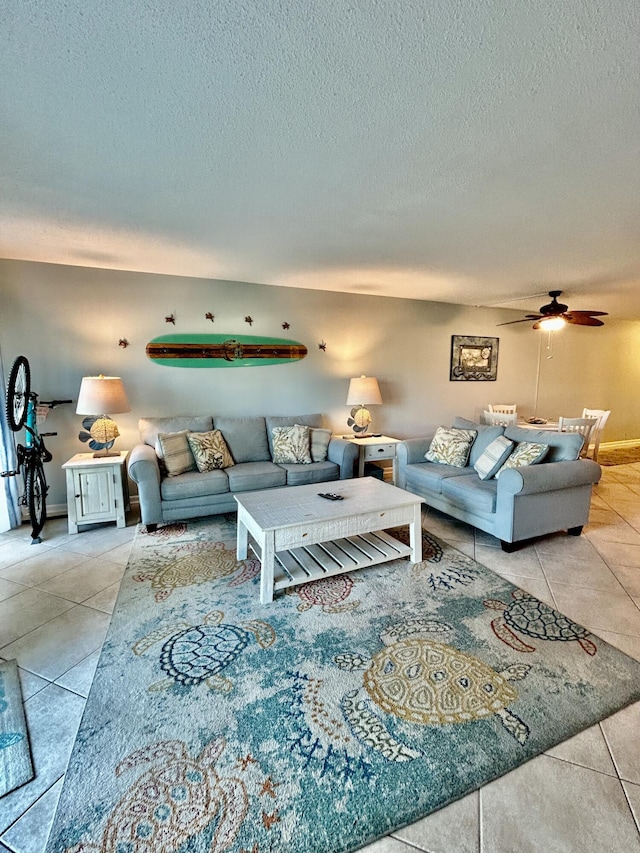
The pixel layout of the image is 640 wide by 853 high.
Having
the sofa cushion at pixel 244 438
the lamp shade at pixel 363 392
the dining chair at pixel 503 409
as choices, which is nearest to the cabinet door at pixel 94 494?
the sofa cushion at pixel 244 438

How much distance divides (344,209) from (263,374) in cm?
235

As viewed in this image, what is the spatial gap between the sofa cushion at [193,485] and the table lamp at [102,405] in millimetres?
741

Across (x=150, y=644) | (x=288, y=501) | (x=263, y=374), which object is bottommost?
(x=150, y=644)

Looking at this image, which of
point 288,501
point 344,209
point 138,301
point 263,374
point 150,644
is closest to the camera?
point 150,644

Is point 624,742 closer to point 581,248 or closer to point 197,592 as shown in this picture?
point 197,592

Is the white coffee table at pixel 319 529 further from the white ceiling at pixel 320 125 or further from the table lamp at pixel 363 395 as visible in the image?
the white ceiling at pixel 320 125

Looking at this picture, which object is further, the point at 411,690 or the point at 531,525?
the point at 531,525

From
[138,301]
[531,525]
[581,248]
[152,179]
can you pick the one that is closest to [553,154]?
[581,248]

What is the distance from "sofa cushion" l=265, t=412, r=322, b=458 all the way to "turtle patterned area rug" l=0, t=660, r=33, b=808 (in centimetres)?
272

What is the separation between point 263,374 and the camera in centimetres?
438

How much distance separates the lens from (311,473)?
12.4 feet

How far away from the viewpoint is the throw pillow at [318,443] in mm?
4016

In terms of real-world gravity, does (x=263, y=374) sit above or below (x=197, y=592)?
above

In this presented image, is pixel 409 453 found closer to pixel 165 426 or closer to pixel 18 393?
pixel 165 426
